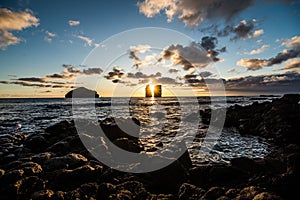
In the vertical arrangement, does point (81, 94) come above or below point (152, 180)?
above

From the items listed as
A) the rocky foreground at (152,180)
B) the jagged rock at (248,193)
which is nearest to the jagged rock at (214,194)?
the rocky foreground at (152,180)

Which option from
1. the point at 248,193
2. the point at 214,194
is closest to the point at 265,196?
the point at 248,193

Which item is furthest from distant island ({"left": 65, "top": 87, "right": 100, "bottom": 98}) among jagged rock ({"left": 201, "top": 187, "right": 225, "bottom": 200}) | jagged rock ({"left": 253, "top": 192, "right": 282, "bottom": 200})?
jagged rock ({"left": 253, "top": 192, "right": 282, "bottom": 200})

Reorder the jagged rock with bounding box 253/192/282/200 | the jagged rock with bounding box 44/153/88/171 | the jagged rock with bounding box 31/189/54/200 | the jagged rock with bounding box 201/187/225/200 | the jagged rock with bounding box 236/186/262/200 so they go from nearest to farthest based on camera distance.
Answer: the jagged rock with bounding box 253/192/282/200 → the jagged rock with bounding box 236/186/262/200 → the jagged rock with bounding box 201/187/225/200 → the jagged rock with bounding box 31/189/54/200 → the jagged rock with bounding box 44/153/88/171

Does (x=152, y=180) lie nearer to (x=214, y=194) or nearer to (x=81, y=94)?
(x=214, y=194)

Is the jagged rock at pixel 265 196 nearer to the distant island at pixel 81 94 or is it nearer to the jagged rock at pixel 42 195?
the jagged rock at pixel 42 195

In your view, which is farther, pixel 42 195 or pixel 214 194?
pixel 42 195

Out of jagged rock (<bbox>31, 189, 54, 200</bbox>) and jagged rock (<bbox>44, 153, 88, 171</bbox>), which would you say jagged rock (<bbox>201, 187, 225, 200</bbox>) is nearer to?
jagged rock (<bbox>31, 189, 54, 200</bbox>)

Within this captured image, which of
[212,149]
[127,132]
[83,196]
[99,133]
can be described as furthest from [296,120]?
[83,196]

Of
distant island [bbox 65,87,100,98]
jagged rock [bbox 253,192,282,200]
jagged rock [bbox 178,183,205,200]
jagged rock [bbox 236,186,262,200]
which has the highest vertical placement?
distant island [bbox 65,87,100,98]

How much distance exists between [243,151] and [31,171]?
10.1 m

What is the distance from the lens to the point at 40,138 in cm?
1053

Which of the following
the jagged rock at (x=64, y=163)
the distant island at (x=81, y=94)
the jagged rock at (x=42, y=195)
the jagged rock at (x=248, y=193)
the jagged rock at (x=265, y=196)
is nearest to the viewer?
the jagged rock at (x=265, y=196)

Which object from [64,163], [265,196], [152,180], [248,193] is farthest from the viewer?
[64,163]
